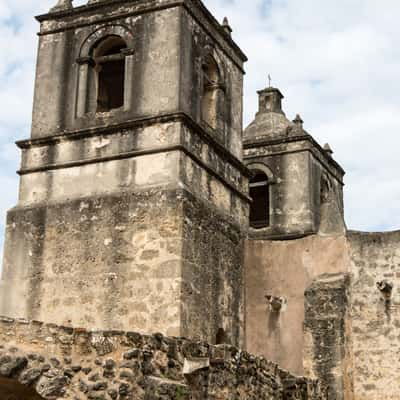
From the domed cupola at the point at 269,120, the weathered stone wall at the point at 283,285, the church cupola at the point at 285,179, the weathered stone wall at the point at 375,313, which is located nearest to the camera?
the weathered stone wall at the point at 375,313

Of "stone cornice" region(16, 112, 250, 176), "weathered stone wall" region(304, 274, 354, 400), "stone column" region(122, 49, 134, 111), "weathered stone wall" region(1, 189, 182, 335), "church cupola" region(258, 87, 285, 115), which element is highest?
"church cupola" region(258, 87, 285, 115)

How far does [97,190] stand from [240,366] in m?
6.60

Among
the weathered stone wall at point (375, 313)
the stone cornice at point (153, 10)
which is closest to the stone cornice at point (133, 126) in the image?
the stone cornice at point (153, 10)

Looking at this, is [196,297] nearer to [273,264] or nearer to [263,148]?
[273,264]

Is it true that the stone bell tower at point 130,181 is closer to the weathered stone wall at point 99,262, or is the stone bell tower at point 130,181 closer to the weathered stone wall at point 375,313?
the weathered stone wall at point 99,262

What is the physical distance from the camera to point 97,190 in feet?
48.5

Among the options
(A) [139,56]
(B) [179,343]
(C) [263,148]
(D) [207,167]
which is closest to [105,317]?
(D) [207,167]

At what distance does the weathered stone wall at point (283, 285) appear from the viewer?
49.6 ft

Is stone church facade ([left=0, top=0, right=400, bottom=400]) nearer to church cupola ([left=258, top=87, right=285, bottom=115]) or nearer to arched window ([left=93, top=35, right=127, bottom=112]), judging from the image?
arched window ([left=93, top=35, right=127, bottom=112])

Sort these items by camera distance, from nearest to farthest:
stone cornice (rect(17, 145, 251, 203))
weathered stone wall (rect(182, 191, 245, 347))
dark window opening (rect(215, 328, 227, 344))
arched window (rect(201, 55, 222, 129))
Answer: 1. weathered stone wall (rect(182, 191, 245, 347))
2. stone cornice (rect(17, 145, 251, 203))
3. dark window opening (rect(215, 328, 227, 344))
4. arched window (rect(201, 55, 222, 129))

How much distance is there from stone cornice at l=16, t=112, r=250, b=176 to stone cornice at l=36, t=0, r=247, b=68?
6.96ft

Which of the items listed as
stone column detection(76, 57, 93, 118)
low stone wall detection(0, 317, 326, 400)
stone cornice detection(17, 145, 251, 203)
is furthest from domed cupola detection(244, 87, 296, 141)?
low stone wall detection(0, 317, 326, 400)

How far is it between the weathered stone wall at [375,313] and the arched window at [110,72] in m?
4.99

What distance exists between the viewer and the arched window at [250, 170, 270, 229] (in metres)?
20.2
